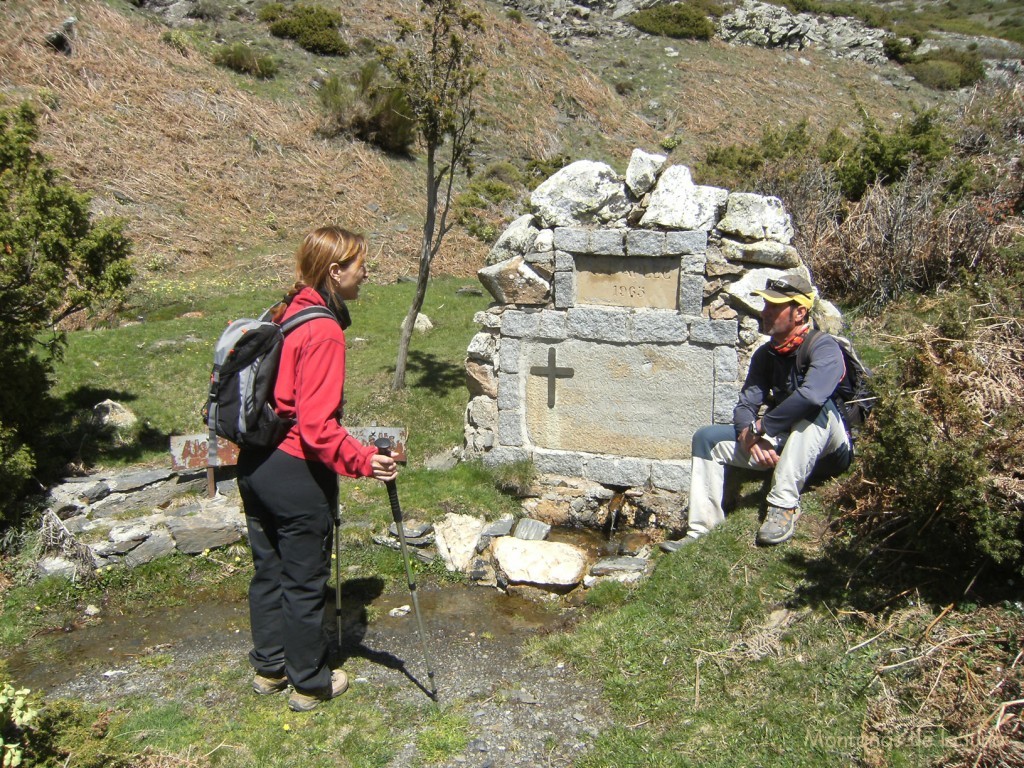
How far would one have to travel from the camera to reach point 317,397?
3.45 metres

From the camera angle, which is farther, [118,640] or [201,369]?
[201,369]

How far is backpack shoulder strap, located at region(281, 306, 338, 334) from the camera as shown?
138 inches

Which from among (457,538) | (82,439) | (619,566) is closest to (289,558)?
(457,538)

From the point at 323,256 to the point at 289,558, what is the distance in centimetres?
143

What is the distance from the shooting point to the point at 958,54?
110ft

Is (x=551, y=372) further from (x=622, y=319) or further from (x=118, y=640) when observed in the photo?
(x=118, y=640)

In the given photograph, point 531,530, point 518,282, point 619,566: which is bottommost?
point 531,530

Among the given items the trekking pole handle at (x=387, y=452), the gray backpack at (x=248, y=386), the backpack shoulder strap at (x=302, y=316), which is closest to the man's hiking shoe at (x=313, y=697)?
the trekking pole handle at (x=387, y=452)

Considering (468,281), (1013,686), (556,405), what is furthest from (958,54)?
(1013,686)

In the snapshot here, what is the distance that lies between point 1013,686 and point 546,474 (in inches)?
158

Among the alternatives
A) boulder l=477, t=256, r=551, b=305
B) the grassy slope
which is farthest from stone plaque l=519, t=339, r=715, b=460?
the grassy slope

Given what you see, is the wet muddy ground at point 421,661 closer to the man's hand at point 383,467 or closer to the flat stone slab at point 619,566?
the flat stone slab at point 619,566

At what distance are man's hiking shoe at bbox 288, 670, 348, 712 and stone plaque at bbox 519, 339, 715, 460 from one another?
122 inches

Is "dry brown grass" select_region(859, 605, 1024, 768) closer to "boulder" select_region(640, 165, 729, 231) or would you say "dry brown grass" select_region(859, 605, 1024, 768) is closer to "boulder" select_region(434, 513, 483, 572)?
"boulder" select_region(434, 513, 483, 572)
